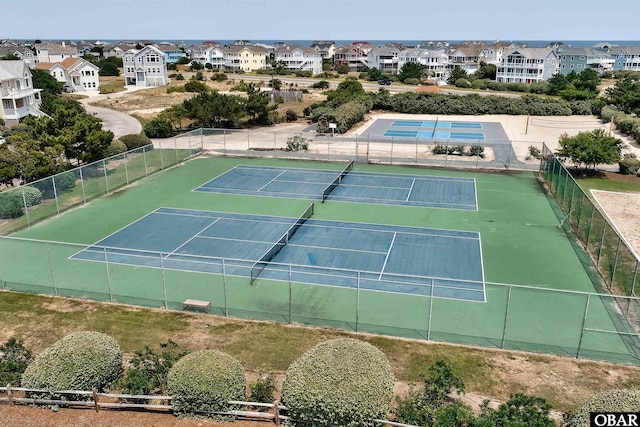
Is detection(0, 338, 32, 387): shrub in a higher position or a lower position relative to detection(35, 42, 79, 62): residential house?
lower

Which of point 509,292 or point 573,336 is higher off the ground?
point 509,292

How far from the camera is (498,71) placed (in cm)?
10394

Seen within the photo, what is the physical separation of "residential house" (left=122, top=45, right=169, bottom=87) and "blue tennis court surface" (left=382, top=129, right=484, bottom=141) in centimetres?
4953

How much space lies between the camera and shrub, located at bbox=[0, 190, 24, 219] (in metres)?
23.0

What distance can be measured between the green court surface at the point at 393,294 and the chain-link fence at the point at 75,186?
576 millimetres

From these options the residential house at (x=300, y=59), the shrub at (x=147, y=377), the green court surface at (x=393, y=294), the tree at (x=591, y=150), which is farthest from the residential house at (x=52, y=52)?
the shrub at (x=147, y=377)

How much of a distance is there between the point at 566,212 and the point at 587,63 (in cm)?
12011

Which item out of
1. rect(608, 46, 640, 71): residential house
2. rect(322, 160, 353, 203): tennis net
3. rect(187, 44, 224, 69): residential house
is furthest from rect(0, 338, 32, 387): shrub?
rect(608, 46, 640, 71): residential house

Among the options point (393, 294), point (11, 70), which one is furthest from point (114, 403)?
point (11, 70)

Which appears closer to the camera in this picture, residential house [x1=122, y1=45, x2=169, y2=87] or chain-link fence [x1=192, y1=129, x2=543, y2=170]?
chain-link fence [x1=192, y1=129, x2=543, y2=170]

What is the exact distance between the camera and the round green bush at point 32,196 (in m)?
23.8

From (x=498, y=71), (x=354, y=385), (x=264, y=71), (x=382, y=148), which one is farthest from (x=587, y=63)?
(x=354, y=385)

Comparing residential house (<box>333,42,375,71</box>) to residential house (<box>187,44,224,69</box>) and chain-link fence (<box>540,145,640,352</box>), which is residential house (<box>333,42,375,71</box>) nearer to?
residential house (<box>187,44,224,69</box>)

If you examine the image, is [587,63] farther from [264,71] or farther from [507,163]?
[507,163]
